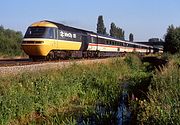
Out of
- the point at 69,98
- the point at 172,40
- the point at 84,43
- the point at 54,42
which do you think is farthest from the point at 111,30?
the point at 69,98

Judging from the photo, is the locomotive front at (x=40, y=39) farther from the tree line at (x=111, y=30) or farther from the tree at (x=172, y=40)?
the tree line at (x=111, y=30)

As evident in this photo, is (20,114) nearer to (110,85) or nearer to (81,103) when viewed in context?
(81,103)

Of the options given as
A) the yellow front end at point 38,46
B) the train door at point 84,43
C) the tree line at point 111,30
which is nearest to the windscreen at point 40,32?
the yellow front end at point 38,46

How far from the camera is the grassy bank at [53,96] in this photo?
1444cm

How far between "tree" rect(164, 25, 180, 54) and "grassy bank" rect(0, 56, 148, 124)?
53.4 meters

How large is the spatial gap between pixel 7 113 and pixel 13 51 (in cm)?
4990

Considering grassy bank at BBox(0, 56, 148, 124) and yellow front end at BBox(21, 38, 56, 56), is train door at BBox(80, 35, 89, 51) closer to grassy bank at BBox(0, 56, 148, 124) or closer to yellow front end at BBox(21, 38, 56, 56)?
yellow front end at BBox(21, 38, 56, 56)

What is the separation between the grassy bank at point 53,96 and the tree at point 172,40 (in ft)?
175

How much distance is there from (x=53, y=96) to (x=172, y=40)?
61.6 m

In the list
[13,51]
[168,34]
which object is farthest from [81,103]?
[168,34]

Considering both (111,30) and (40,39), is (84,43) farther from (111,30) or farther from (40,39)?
(111,30)

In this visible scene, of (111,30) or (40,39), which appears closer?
(40,39)

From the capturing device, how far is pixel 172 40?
251 ft

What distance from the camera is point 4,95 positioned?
14.4 meters
